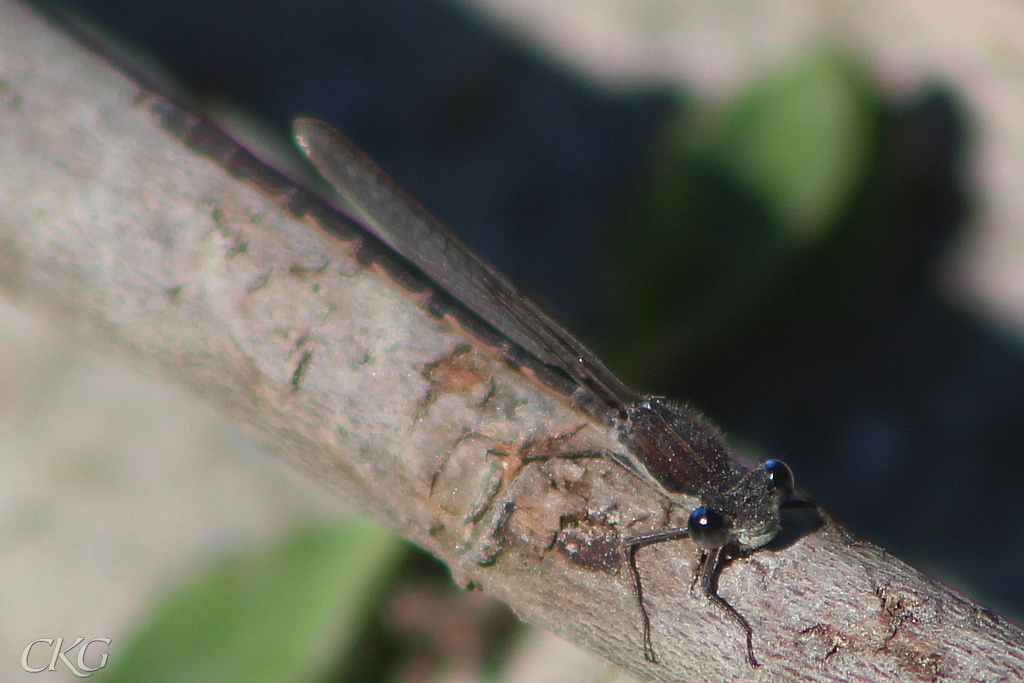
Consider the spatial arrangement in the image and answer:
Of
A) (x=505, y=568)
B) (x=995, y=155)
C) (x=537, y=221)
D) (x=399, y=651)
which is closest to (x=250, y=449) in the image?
(x=399, y=651)

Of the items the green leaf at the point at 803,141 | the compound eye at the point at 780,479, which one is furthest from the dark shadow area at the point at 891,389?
the compound eye at the point at 780,479

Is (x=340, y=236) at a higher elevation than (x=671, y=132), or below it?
below

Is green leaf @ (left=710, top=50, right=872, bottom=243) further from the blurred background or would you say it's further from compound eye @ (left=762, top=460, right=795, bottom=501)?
compound eye @ (left=762, top=460, right=795, bottom=501)

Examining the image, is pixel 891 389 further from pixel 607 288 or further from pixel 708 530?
pixel 708 530

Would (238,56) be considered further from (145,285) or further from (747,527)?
(747,527)

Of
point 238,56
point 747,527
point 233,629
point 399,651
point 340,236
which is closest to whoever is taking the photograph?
point 747,527

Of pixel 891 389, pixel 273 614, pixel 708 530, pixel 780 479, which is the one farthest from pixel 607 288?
pixel 708 530

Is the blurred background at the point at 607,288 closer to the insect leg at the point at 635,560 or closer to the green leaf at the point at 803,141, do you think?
the green leaf at the point at 803,141
